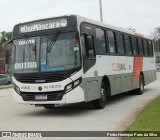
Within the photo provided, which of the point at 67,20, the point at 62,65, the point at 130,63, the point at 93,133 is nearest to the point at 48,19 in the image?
the point at 67,20

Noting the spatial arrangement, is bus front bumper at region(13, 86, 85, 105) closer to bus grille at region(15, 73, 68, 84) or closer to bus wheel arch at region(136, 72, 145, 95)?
bus grille at region(15, 73, 68, 84)

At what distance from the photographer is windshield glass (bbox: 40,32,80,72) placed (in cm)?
1300

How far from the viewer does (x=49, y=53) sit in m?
13.2

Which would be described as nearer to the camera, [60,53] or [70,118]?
[70,118]

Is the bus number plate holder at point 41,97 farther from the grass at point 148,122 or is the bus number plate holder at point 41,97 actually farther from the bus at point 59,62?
the grass at point 148,122

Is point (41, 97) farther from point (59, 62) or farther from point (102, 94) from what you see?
point (102, 94)

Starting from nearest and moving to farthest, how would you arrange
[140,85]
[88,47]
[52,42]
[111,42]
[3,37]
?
1. [52,42]
2. [88,47]
3. [111,42]
4. [140,85]
5. [3,37]

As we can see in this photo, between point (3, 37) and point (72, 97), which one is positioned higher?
point (3, 37)

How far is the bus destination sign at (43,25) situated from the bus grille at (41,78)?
157cm

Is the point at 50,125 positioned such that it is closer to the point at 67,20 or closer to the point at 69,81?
the point at 69,81

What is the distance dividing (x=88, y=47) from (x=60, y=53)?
1159mm

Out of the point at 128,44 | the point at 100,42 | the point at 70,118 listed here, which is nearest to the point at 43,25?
the point at 100,42

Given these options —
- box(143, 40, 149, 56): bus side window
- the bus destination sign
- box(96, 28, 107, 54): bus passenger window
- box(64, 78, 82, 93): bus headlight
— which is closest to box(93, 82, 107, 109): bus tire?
box(96, 28, 107, 54): bus passenger window

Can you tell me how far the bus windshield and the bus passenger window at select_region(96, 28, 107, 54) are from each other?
78.6 inches
